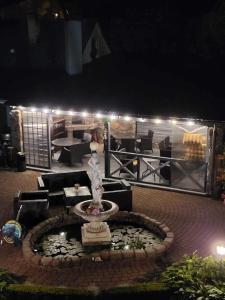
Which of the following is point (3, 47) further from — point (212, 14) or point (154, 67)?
point (212, 14)

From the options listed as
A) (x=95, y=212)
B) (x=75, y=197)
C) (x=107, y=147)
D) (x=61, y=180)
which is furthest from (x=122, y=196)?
(x=107, y=147)

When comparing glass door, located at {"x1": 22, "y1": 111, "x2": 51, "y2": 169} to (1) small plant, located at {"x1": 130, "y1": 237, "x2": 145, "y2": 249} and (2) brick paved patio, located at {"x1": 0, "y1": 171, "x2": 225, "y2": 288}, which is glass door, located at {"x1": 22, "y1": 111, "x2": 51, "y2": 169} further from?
(1) small plant, located at {"x1": 130, "y1": 237, "x2": 145, "y2": 249}

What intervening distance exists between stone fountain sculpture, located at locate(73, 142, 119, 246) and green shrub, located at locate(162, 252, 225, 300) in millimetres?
2276

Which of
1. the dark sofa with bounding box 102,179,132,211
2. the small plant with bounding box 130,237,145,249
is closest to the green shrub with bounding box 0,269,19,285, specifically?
the small plant with bounding box 130,237,145,249

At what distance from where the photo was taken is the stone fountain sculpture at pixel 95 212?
11.0 m

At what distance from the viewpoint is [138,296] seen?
8.73 meters

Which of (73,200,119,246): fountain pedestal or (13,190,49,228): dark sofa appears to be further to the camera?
(13,190,49,228): dark sofa

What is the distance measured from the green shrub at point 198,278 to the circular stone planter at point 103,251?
1.32 metres

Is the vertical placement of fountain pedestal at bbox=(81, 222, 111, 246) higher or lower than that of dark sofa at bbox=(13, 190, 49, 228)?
lower

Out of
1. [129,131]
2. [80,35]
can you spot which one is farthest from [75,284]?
[80,35]

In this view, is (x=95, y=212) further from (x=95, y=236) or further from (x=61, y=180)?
(x=61, y=180)

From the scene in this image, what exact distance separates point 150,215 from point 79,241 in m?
2.62

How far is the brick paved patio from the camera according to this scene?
10.1 metres

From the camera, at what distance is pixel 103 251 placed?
1098cm
